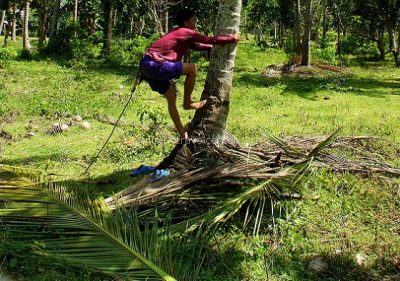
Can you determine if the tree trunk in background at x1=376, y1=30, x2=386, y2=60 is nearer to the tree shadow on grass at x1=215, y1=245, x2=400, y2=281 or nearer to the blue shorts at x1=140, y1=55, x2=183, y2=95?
the blue shorts at x1=140, y1=55, x2=183, y2=95

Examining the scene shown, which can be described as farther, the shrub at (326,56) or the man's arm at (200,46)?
the shrub at (326,56)

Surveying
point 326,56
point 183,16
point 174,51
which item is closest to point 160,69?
point 174,51

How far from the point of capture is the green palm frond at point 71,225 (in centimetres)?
332

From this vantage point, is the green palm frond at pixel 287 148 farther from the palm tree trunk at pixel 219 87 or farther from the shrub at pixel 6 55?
the shrub at pixel 6 55

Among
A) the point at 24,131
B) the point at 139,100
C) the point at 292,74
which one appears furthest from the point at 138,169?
the point at 292,74

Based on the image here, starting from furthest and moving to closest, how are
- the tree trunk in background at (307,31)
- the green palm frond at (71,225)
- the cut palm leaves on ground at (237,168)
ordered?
the tree trunk in background at (307,31) < the cut palm leaves on ground at (237,168) < the green palm frond at (71,225)

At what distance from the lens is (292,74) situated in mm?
15305

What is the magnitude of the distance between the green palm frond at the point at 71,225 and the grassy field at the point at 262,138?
0.32 m

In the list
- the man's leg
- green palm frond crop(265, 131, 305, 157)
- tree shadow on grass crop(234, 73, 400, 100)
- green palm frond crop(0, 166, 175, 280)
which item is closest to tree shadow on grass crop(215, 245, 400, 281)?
green palm frond crop(0, 166, 175, 280)

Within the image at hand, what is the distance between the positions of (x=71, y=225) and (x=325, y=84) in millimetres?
10987

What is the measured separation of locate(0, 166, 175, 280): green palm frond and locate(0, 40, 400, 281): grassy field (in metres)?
0.32

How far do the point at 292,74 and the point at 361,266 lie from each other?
11.6 metres

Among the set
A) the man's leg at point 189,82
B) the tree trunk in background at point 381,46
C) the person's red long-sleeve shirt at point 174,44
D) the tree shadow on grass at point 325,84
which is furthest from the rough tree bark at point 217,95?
the tree trunk in background at point 381,46

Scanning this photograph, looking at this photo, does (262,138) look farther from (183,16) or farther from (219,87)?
(183,16)
